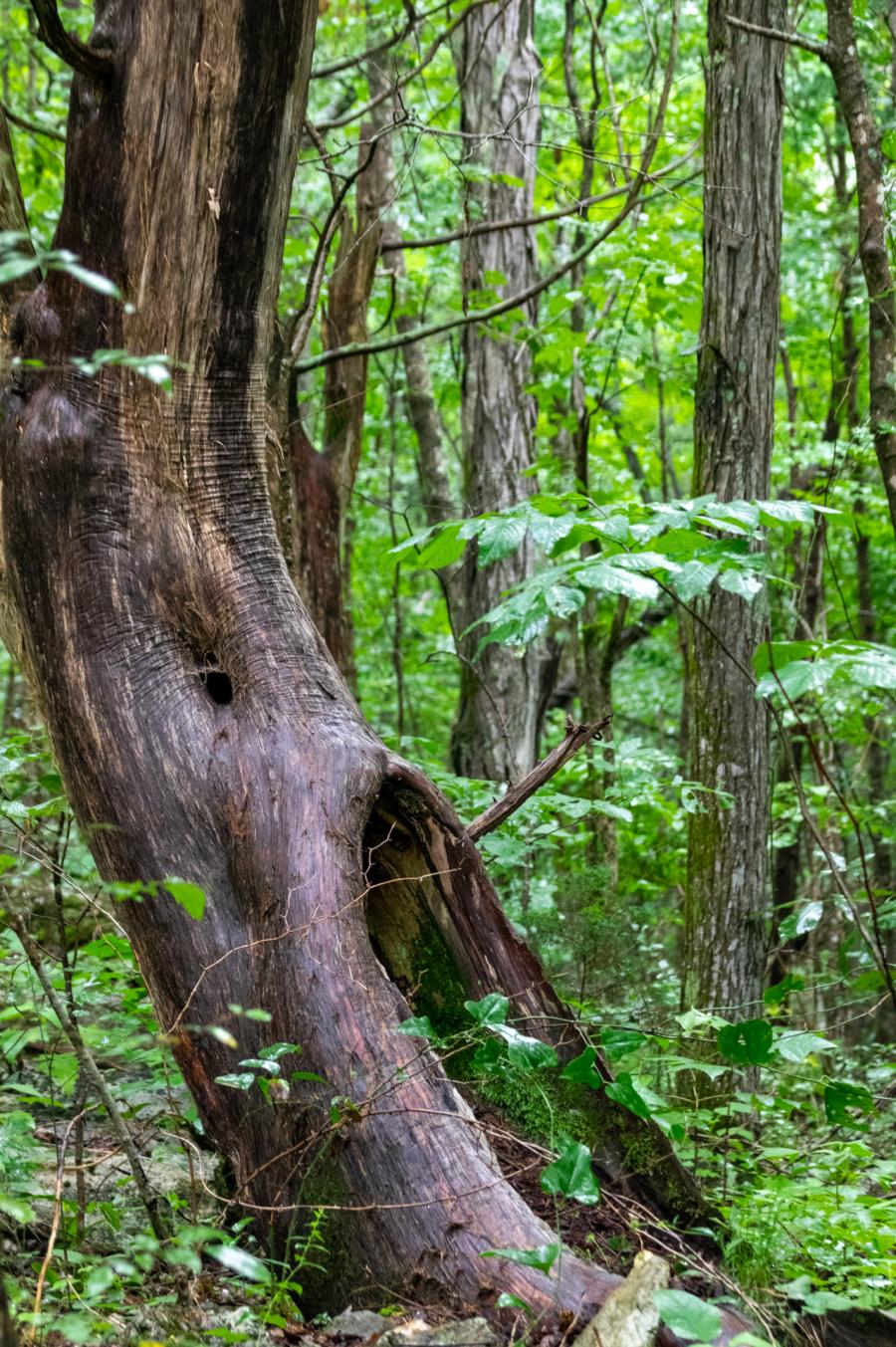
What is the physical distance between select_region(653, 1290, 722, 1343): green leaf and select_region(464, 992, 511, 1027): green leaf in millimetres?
646

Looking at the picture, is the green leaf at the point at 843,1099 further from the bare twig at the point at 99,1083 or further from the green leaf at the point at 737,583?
the bare twig at the point at 99,1083

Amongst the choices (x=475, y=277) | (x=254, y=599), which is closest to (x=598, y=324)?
(x=475, y=277)

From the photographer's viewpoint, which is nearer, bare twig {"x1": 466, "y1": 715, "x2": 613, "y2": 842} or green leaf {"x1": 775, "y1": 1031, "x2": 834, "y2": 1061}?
green leaf {"x1": 775, "y1": 1031, "x2": 834, "y2": 1061}

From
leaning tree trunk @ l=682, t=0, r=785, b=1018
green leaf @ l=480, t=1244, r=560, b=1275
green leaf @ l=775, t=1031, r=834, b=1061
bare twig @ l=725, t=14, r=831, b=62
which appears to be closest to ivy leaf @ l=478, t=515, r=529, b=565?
green leaf @ l=775, t=1031, r=834, b=1061

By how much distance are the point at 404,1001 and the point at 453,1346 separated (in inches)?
34.2

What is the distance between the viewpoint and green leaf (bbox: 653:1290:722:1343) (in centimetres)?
207

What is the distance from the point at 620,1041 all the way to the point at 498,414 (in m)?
6.17

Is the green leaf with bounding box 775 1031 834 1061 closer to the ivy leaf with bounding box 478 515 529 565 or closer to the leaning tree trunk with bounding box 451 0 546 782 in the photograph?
the ivy leaf with bounding box 478 515 529 565

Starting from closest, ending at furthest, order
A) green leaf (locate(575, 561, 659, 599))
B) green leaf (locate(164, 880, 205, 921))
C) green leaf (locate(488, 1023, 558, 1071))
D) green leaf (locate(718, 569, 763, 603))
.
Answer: green leaf (locate(164, 880, 205, 921)), green leaf (locate(488, 1023, 558, 1071)), green leaf (locate(575, 561, 659, 599)), green leaf (locate(718, 569, 763, 603))

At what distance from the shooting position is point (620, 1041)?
2828 mm

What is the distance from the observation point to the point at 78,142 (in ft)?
10.8

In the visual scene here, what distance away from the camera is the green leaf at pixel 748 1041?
9.43ft

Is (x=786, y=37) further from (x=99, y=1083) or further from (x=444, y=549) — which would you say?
(x=99, y=1083)

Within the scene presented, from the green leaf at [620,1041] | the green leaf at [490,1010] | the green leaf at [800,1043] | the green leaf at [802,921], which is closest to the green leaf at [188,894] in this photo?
the green leaf at [490,1010]
